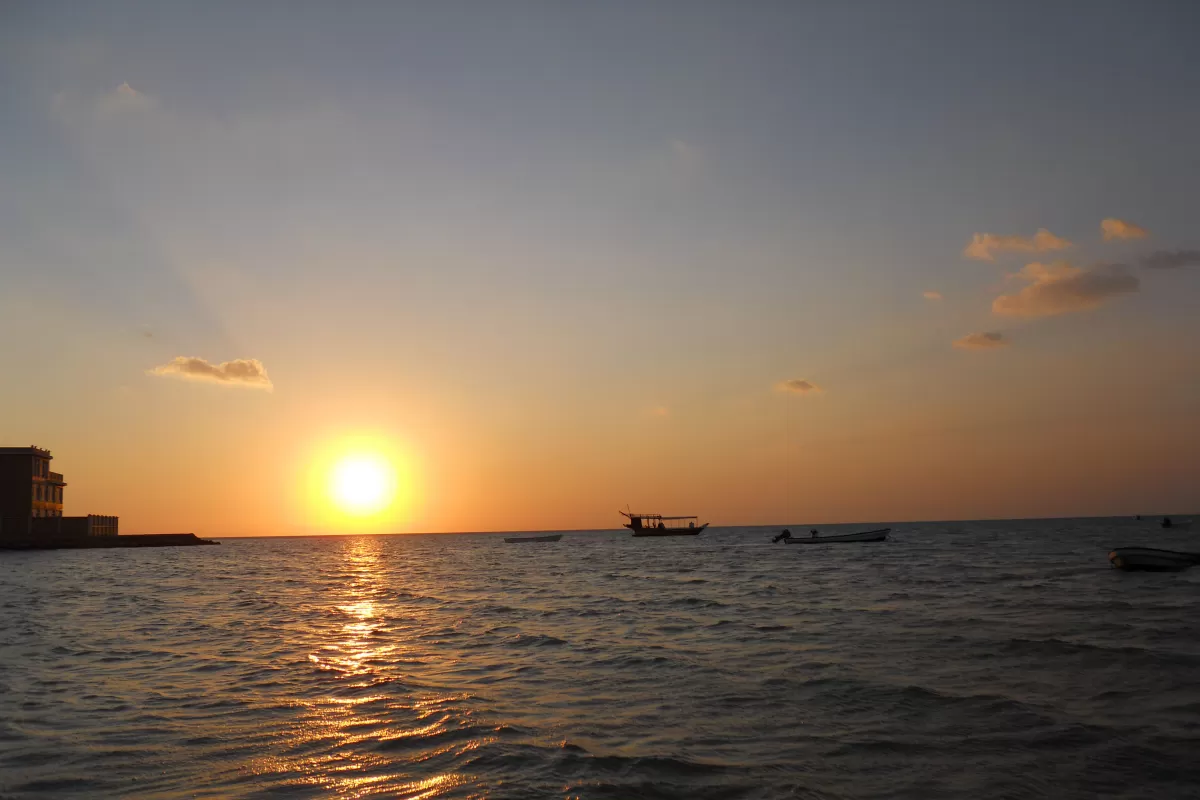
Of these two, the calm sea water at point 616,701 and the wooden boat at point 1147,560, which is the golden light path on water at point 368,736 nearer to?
the calm sea water at point 616,701

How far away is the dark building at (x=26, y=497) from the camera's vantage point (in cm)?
13350

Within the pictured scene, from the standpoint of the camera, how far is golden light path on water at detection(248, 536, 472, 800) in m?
12.3

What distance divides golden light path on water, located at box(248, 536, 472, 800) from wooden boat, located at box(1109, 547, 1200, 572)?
5172cm

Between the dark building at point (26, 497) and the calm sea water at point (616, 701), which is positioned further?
the dark building at point (26, 497)

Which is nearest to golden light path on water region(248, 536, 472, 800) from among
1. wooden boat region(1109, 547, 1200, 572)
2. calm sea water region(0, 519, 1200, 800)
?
calm sea water region(0, 519, 1200, 800)

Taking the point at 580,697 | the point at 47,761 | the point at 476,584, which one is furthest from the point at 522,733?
the point at 476,584

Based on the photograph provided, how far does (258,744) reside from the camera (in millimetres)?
14453

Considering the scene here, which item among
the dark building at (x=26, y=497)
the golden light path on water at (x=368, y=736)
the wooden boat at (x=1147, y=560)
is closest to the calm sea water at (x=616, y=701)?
the golden light path on water at (x=368, y=736)

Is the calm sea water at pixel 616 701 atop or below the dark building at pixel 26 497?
below

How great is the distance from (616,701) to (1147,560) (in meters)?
51.7

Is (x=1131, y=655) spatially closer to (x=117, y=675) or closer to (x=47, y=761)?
(x=47, y=761)

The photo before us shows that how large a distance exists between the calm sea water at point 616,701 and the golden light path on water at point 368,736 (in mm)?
80

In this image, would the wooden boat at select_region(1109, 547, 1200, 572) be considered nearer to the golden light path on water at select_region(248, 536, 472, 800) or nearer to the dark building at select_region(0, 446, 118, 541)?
the golden light path on water at select_region(248, 536, 472, 800)

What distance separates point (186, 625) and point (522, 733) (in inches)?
949
